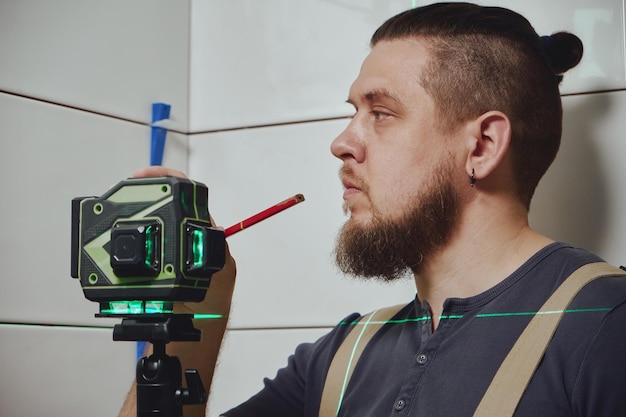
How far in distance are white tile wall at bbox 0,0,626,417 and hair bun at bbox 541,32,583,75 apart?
0.22ft

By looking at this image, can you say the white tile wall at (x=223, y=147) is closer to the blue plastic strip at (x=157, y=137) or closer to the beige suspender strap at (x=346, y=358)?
the blue plastic strip at (x=157, y=137)

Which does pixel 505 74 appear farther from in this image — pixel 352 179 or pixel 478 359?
pixel 478 359

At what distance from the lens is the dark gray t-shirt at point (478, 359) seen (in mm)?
814

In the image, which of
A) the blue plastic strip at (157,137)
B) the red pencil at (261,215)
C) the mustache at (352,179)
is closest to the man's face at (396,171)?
the mustache at (352,179)

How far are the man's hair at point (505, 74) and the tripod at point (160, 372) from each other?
425 millimetres

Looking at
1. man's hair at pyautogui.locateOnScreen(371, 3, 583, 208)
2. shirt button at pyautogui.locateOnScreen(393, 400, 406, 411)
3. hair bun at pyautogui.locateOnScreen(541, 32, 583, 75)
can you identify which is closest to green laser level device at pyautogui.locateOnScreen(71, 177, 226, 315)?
shirt button at pyautogui.locateOnScreen(393, 400, 406, 411)

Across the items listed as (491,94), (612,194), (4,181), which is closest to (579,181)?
(612,194)

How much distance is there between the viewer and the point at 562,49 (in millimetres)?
1055

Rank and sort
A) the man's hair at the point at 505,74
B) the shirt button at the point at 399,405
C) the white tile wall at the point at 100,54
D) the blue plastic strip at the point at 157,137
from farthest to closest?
the blue plastic strip at the point at 157,137 < the white tile wall at the point at 100,54 < the man's hair at the point at 505,74 < the shirt button at the point at 399,405

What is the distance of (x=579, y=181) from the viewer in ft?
3.64

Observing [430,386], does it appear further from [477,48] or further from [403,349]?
[477,48]

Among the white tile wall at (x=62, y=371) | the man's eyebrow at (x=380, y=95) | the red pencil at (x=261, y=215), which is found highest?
the man's eyebrow at (x=380, y=95)

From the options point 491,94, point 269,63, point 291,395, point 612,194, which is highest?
point 269,63

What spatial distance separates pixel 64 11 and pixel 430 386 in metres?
0.71
